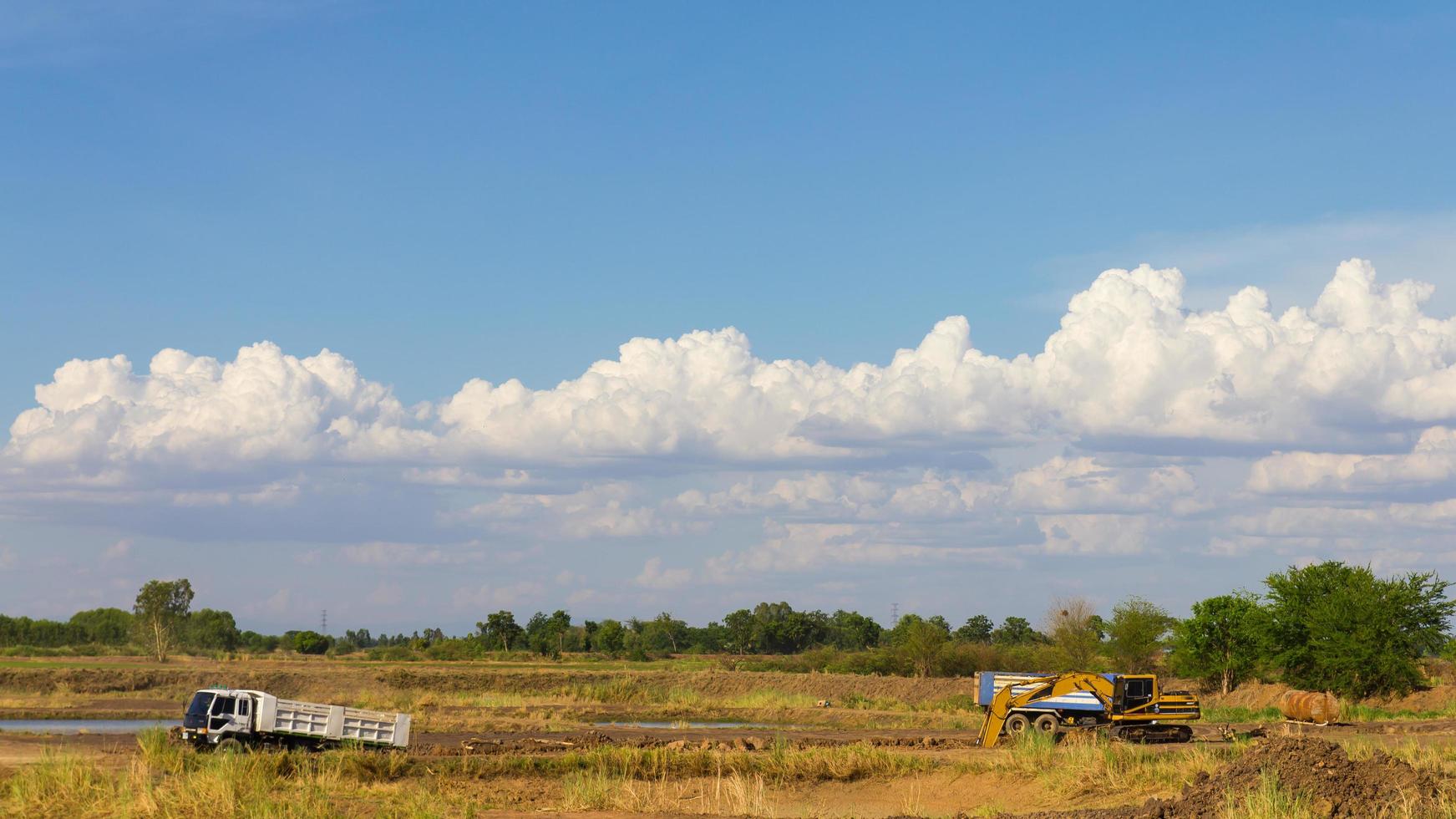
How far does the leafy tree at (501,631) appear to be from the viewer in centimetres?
14650

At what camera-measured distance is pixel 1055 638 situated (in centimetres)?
8906

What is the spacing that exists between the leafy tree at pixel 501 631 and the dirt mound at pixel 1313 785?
→ 422ft

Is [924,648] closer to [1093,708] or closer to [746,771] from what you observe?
[1093,708]

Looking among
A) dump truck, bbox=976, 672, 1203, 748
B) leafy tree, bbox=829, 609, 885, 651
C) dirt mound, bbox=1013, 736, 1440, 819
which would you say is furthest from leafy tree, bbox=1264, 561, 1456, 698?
leafy tree, bbox=829, 609, 885, 651

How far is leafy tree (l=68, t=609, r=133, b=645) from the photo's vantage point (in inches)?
5969

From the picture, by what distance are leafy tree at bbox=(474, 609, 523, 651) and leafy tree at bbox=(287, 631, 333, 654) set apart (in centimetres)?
1974

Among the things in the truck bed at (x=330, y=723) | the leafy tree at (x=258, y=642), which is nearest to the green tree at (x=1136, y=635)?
the truck bed at (x=330, y=723)

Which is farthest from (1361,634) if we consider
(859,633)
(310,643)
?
(310,643)

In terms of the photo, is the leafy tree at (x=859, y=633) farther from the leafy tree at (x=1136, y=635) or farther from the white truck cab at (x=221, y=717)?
the white truck cab at (x=221, y=717)

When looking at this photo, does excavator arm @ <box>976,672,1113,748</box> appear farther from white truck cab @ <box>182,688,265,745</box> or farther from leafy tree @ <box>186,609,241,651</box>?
leafy tree @ <box>186,609,241,651</box>

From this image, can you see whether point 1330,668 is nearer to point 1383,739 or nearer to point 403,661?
point 1383,739

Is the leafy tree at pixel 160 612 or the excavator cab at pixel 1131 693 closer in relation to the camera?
the excavator cab at pixel 1131 693

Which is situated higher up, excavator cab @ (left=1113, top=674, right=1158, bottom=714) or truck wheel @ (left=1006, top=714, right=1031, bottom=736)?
excavator cab @ (left=1113, top=674, right=1158, bottom=714)

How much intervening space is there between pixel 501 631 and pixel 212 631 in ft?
110
